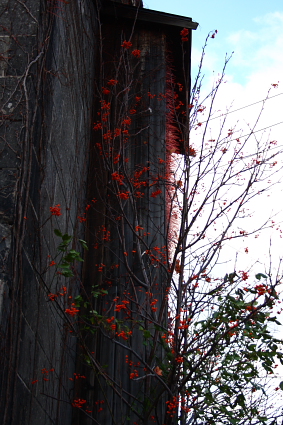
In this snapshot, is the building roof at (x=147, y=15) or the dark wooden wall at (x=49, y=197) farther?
the building roof at (x=147, y=15)

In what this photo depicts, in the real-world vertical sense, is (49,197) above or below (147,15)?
below

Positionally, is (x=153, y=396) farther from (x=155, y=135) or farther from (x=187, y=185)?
(x=155, y=135)

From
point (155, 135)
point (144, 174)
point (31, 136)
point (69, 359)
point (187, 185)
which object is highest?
point (155, 135)

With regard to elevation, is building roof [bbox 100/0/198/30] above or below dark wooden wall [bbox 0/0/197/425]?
above

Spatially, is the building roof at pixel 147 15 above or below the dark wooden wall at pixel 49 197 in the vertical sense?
above

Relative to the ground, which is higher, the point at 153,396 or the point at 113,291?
the point at 113,291

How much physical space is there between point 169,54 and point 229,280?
310cm

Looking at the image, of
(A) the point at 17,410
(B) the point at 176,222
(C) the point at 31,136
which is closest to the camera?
(A) the point at 17,410

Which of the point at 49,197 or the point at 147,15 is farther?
the point at 147,15

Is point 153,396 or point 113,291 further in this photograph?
point 113,291

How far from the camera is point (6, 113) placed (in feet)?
9.96

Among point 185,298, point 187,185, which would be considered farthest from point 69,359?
point 187,185

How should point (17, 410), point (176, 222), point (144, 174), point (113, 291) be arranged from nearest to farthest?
1. point (17, 410)
2. point (113, 291)
3. point (144, 174)
4. point (176, 222)

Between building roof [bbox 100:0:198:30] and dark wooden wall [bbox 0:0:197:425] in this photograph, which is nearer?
dark wooden wall [bbox 0:0:197:425]
